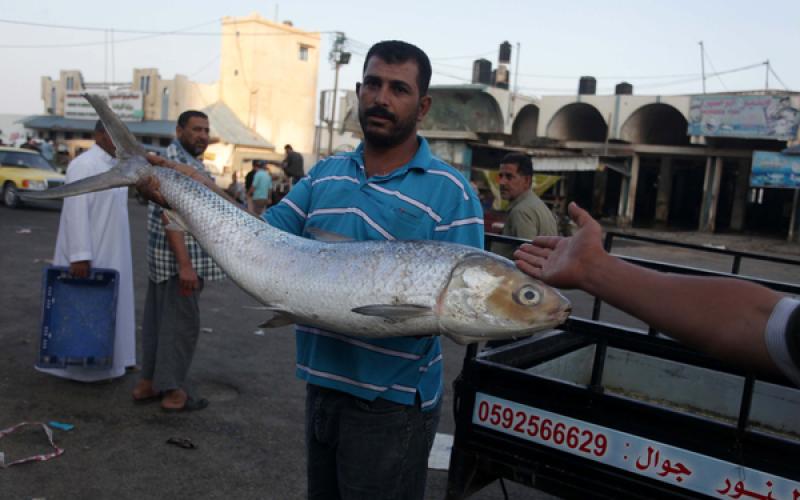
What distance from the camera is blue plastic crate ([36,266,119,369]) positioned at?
16.1ft

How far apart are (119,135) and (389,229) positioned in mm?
1103

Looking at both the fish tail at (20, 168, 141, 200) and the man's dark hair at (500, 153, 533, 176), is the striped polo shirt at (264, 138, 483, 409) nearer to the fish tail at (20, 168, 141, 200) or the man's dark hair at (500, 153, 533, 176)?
the fish tail at (20, 168, 141, 200)

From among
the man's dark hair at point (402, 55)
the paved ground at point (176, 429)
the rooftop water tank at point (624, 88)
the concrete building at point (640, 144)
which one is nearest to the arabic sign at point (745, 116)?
the concrete building at point (640, 144)

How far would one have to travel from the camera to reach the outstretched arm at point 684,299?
1204mm

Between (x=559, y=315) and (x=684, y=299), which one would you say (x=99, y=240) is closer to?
(x=559, y=315)

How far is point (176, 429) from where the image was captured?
445cm

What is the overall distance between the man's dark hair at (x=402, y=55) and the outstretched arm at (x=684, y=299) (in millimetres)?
1044

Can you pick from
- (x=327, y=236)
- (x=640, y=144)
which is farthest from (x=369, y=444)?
(x=640, y=144)

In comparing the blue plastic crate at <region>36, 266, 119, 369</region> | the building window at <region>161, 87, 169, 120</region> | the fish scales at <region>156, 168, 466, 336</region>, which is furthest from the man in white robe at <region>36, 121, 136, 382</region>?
the building window at <region>161, 87, 169, 120</region>

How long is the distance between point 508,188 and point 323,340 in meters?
3.75

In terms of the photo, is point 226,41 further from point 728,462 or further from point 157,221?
point 728,462

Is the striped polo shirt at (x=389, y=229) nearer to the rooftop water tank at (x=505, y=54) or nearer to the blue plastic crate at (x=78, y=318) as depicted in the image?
the blue plastic crate at (x=78, y=318)

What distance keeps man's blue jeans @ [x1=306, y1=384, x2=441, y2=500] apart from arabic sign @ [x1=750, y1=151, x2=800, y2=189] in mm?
22641

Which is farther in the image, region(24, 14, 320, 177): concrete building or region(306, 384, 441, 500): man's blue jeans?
region(24, 14, 320, 177): concrete building
